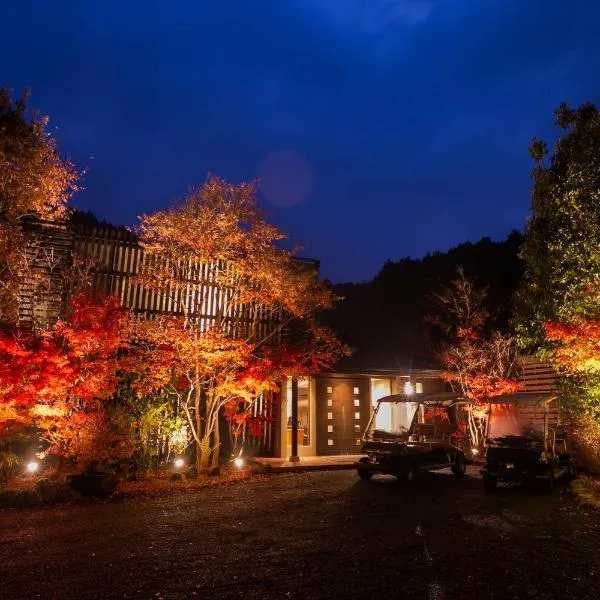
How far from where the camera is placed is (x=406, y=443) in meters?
12.5

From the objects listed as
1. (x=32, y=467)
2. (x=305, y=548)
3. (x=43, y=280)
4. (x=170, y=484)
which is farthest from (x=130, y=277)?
(x=305, y=548)

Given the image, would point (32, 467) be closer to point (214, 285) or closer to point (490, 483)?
point (214, 285)

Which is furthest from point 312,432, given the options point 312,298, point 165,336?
point 165,336

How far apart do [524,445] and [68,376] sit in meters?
10.0

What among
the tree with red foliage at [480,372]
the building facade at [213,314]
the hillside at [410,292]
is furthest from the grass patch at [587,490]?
the hillside at [410,292]

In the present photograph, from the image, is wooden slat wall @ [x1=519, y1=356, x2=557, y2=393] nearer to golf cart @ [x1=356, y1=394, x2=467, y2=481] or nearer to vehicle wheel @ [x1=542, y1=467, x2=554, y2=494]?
golf cart @ [x1=356, y1=394, x2=467, y2=481]

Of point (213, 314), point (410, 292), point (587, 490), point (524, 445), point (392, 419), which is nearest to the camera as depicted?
point (587, 490)

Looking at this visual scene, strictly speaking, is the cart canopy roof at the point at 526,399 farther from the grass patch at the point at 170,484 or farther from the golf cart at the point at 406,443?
the grass patch at the point at 170,484

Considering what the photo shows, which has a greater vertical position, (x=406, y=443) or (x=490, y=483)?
(x=406, y=443)

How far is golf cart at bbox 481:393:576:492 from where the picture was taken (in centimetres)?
1106

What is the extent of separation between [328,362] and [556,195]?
8.84 m

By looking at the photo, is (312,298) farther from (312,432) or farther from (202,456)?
(312,432)

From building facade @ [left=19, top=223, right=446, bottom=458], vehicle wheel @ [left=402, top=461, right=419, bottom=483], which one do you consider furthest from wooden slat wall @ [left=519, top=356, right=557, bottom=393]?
vehicle wheel @ [left=402, top=461, right=419, bottom=483]

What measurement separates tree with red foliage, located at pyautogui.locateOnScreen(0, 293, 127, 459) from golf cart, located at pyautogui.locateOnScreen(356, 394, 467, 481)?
6.16 metres
